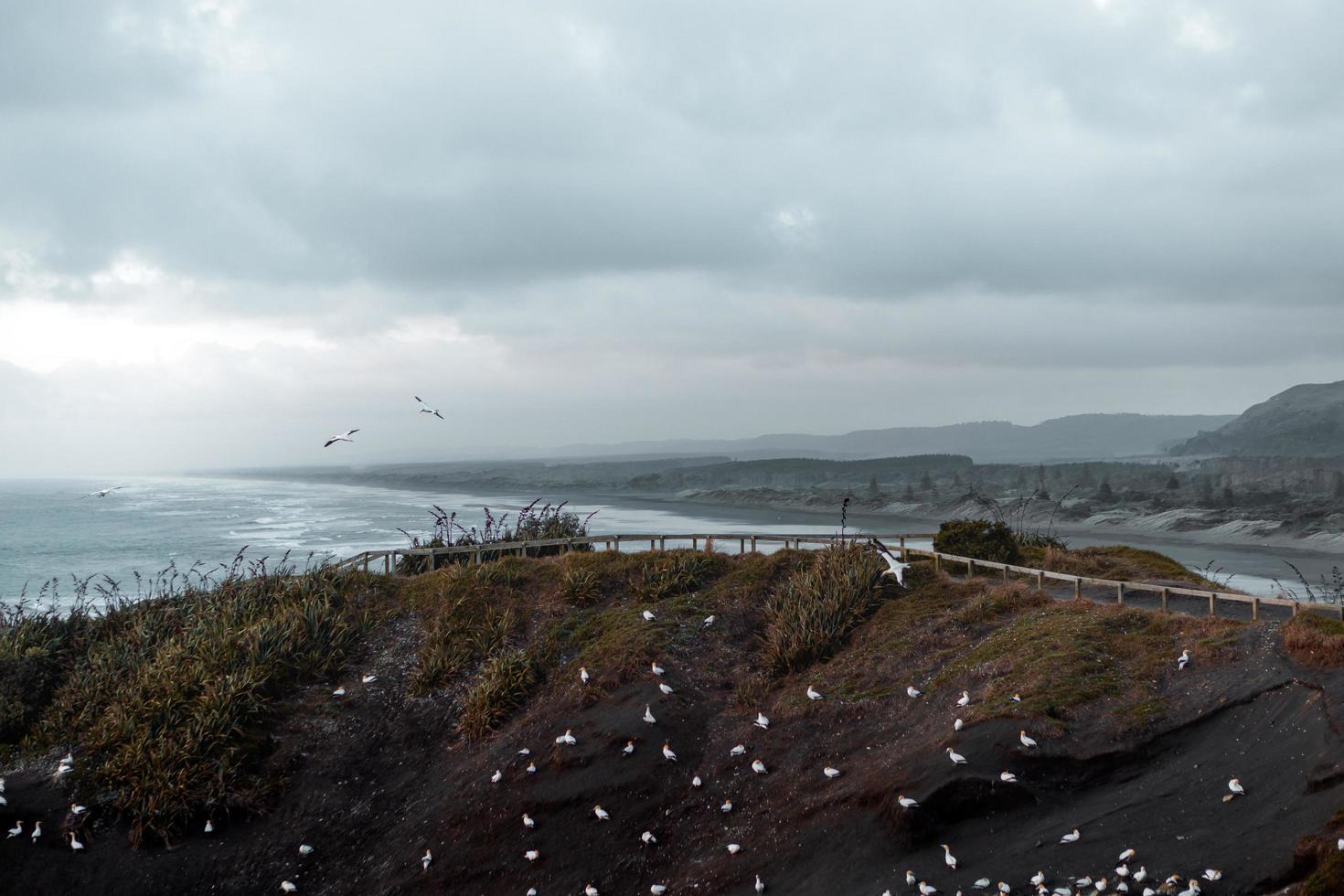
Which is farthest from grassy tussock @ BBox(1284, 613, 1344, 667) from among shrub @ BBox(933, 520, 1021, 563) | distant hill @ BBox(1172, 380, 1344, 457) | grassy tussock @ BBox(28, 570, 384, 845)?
distant hill @ BBox(1172, 380, 1344, 457)

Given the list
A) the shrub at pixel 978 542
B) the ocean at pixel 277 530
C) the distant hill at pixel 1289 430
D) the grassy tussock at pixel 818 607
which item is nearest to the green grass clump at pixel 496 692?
the grassy tussock at pixel 818 607

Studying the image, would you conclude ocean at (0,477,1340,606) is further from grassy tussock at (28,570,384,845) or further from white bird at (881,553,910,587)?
white bird at (881,553,910,587)

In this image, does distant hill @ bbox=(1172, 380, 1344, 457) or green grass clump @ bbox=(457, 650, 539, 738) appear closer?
green grass clump @ bbox=(457, 650, 539, 738)

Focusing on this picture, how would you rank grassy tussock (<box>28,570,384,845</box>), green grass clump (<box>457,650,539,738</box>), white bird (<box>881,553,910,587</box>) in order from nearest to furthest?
grassy tussock (<box>28,570,384,845</box>), green grass clump (<box>457,650,539,738</box>), white bird (<box>881,553,910,587</box>)

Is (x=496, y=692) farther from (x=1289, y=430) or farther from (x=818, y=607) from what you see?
(x=1289, y=430)

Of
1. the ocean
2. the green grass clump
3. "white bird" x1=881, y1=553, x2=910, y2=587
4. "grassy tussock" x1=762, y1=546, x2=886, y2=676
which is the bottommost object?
the ocean

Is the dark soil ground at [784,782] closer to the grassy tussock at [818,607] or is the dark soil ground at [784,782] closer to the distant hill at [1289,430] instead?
the grassy tussock at [818,607]

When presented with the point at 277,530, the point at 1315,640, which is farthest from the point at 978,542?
the point at 277,530

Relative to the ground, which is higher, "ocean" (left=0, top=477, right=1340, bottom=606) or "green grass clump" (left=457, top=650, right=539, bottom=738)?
"green grass clump" (left=457, top=650, right=539, bottom=738)
